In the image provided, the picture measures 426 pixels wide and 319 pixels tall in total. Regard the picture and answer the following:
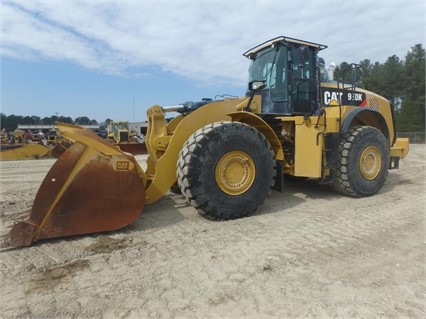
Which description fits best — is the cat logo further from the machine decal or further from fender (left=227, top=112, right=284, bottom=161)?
the machine decal

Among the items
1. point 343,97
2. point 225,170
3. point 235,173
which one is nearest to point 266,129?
point 235,173

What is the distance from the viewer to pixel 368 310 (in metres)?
2.65

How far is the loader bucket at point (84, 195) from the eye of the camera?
3838mm

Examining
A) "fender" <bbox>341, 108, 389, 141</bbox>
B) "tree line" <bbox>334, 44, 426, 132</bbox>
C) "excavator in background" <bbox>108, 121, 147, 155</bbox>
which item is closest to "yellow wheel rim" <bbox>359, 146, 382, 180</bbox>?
"fender" <bbox>341, 108, 389, 141</bbox>

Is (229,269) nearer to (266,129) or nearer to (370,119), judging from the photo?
(266,129)

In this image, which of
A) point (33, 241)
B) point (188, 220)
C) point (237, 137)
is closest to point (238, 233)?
point (188, 220)

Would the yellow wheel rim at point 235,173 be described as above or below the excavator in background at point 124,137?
below

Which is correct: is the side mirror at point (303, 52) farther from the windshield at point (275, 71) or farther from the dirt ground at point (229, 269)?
the dirt ground at point (229, 269)

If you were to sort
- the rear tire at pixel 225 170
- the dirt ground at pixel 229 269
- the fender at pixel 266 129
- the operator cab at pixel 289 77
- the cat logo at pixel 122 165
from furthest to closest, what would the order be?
1. the operator cab at pixel 289 77
2. the fender at pixel 266 129
3. the rear tire at pixel 225 170
4. the cat logo at pixel 122 165
5. the dirt ground at pixel 229 269

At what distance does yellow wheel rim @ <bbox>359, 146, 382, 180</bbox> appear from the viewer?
6.21 meters

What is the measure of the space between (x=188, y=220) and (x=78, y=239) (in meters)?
1.43

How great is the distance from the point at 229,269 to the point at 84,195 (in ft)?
6.05

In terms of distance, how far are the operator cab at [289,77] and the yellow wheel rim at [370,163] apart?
1160 millimetres

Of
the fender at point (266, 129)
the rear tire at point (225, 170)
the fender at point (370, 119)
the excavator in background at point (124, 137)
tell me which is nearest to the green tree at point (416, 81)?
the excavator in background at point (124, 137)
